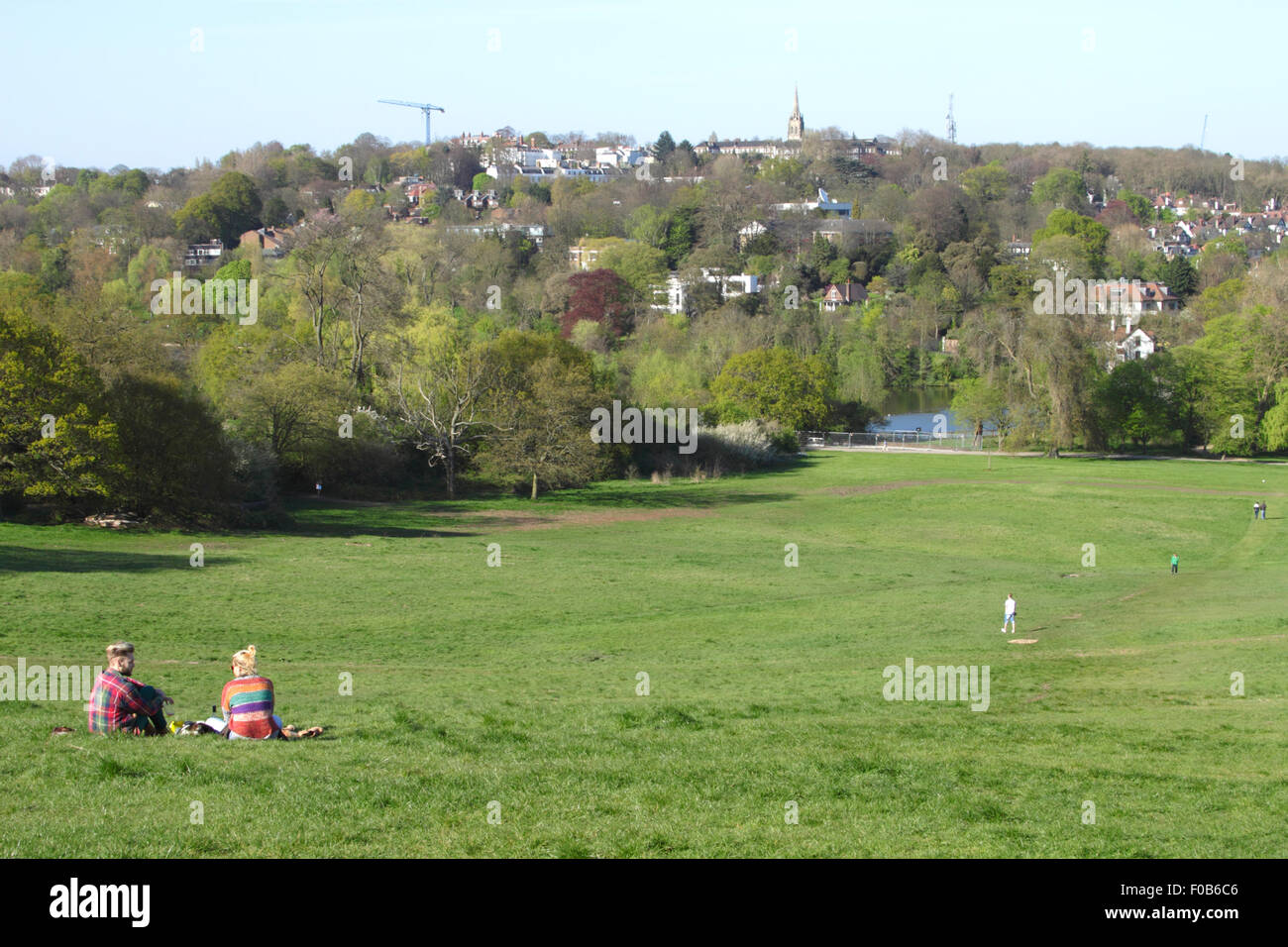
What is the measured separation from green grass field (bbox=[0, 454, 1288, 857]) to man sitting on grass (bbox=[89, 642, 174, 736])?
1.54 ft

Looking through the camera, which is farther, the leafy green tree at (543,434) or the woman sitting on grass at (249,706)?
the leafy green tree at (543,434)

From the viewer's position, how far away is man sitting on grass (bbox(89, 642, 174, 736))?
13789 millimetres

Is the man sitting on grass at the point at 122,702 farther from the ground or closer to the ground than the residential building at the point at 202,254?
closer to the ground

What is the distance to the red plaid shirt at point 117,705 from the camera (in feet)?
45.3

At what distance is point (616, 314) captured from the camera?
149 meters

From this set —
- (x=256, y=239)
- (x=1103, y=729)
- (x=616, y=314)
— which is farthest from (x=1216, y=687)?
(x=256, y=239)

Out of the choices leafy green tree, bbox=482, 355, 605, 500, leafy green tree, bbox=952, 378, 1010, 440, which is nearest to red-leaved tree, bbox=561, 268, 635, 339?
leafy green tree, bbox=952, 378, 1010, 440

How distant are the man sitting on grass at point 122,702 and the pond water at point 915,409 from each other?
318 feet

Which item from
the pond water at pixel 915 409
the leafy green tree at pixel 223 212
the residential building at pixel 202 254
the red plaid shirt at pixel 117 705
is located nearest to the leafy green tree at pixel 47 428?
the red plaid shirt at pixel 117 705

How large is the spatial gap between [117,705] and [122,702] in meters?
0.06

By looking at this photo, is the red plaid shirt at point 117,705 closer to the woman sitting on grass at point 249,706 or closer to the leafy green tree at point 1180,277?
the woman sitting on grass at point 249,706

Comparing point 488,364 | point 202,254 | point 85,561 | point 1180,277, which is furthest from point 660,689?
point 1180,277
